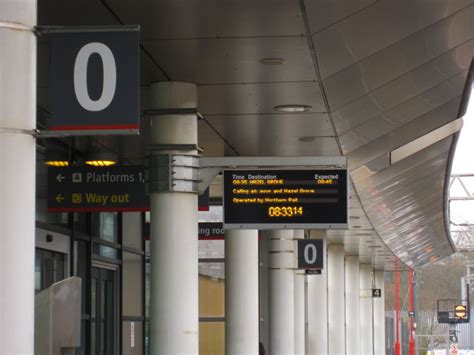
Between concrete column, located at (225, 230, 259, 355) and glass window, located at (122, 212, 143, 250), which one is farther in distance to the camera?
glass window, located at (122, 212, 143, 250)

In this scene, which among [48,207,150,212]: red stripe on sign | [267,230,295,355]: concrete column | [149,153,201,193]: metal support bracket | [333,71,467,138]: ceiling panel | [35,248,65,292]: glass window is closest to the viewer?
[149,153,201,193]: metal support bracket

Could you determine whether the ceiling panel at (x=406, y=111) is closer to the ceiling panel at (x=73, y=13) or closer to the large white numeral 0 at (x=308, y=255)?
the ceiling panel at (x=73, y=13)

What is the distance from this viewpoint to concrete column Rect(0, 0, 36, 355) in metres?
5.90

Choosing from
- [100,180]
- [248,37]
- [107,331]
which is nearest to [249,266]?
[107,331]

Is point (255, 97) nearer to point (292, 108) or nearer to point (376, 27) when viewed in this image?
point (292, 108)

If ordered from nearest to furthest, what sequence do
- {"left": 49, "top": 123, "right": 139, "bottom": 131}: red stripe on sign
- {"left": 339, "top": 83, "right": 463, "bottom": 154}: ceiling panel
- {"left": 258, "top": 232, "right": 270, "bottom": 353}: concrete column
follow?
{"left": 49, "top": 123, "right": 139, "bottom": 131}: red stripe on sign < {"left": 339, "top": 83, "right": 463, "bottom": 154}: ceiling panel < {"left": 258, "top": 232, "right": 270, "bottom": 353}: concrete column

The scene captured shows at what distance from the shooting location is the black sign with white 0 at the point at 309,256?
24719mm

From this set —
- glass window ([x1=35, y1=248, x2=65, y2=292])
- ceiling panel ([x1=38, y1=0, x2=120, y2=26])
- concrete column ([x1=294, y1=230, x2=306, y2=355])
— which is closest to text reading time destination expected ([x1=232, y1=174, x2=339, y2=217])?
ceiling panel ([x1=38, y1=0, x2=120, y2=26])

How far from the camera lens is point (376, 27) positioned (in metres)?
9.92

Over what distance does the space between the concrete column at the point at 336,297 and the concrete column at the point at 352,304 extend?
14.9 feet

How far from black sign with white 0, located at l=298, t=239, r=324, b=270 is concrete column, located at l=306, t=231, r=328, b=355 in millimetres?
5994

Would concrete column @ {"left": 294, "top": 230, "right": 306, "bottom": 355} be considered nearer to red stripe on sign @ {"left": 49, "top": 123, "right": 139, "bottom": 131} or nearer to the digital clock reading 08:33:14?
the digital clock reading 08:33:14

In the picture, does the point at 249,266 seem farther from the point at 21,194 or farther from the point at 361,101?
the point at 21,194

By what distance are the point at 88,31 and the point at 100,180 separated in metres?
7.30
